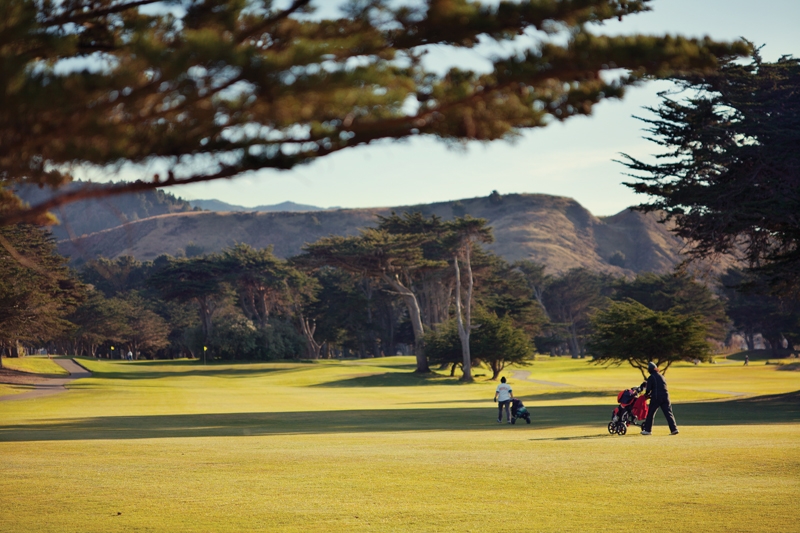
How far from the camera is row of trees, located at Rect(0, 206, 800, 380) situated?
4462cm

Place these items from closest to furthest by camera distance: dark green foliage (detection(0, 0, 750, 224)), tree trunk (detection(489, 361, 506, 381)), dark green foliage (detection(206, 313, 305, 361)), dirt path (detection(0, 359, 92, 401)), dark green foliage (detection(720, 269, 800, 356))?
dark green foliage (detection(0, 0, 750, 224))
dirt path (detection(0, 359, 92, 401))
tree trunk (detection(489, 361, 506, 381))
dark green foliage (detection(206, 313, 305, 361))
dark green foliage (detection(720, 269, 800, 356))

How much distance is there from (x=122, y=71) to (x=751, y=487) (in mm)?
9026

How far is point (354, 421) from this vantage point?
25.3 meters

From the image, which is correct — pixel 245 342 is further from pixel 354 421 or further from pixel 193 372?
pixel 354 421

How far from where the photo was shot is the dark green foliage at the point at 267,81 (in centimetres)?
502

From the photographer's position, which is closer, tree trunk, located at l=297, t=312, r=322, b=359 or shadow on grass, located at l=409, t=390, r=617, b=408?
shadow on grass, located at l=409, t=390, r=617, b=408

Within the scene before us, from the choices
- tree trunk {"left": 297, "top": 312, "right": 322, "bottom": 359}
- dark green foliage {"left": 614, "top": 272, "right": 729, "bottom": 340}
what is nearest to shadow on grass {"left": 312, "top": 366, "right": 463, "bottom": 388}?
tree trunk {"left": 297, "top": 312, "right": 322, "bottom": 359}

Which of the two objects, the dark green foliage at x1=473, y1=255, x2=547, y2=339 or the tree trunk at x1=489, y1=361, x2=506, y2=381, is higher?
the dark green foliage at x1=473, y1=255, x2=547, y2=339

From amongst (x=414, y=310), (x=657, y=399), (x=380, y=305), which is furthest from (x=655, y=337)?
(x=380, y=305)

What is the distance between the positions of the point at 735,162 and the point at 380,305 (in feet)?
213

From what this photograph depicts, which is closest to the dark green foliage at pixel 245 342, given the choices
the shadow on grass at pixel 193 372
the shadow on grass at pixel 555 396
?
the shadow on grass at pixel 193 372

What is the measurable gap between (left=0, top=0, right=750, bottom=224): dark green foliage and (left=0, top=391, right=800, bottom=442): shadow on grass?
44.4ft

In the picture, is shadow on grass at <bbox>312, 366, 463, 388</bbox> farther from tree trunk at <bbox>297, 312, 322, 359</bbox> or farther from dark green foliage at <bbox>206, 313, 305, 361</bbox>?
tree trunk at <bbox>297, 312, 322, 359</bbox>

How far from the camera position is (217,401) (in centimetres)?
3772
